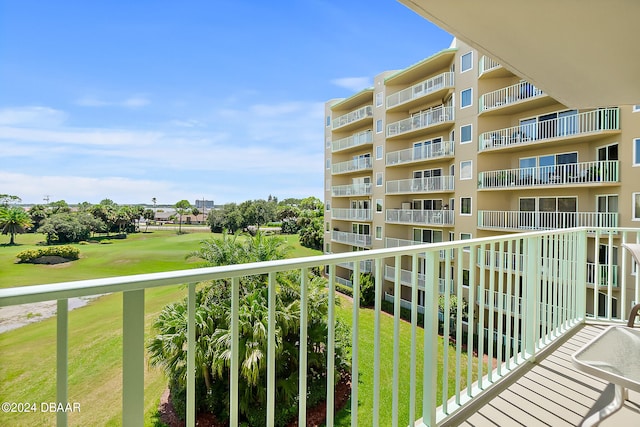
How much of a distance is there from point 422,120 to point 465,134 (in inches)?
88.5

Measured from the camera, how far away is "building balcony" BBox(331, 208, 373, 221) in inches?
694

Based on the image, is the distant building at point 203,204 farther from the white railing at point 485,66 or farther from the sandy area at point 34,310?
the sandy area at point 34,310

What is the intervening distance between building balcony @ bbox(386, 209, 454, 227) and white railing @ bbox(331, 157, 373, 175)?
3.04 metres

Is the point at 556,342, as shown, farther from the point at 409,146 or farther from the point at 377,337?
the point at 409,146

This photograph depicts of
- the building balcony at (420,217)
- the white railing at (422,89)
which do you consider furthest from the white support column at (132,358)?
the white railing at (422,89)

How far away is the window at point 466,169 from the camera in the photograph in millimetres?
12411

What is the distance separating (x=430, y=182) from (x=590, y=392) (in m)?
13.0

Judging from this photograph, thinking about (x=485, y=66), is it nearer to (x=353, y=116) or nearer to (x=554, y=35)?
(x=353, y=116)

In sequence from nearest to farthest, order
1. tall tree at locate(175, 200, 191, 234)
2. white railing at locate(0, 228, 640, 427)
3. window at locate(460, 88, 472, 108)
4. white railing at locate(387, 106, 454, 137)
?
white railing at locate(0, 228, 640, 427) → window at locate(460, 88, 472, 108) → white railing at locate(387, 106, 454, 137) → tall tree at locate(175, 200, 191, 234)

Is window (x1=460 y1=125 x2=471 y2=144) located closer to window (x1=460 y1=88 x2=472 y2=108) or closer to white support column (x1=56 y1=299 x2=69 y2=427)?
window (x1=460 y1=88 x2=472 y2=108)

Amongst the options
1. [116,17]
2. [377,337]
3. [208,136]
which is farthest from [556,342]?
[208,136]

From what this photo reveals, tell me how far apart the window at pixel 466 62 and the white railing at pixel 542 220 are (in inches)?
211

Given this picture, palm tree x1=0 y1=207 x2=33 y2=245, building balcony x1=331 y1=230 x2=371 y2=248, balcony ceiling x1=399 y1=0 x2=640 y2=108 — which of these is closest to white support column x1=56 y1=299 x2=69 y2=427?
balcony ceiling x1=399 y1=0 x2=640 y2=108

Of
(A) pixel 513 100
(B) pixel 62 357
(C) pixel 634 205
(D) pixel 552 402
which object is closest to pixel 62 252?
(B) pixel 62 357
